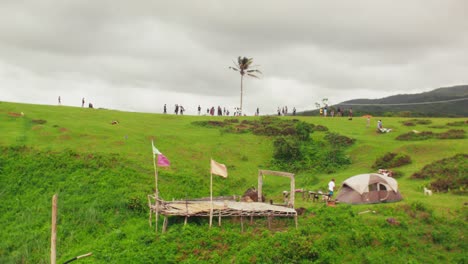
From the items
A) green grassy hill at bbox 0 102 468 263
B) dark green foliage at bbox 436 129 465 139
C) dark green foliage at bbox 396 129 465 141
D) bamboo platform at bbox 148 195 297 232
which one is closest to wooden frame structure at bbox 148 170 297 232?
bamboo platform at bbox 148 195 297 232

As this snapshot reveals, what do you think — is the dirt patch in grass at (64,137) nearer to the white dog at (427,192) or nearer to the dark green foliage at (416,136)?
the white dog at (427,192)

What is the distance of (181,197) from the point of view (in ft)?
115

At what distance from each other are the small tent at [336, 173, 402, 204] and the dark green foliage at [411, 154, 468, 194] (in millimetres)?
4837

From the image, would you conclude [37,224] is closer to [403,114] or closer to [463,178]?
[463,178]

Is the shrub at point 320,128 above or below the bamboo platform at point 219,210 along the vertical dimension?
above

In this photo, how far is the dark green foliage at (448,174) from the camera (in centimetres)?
3327

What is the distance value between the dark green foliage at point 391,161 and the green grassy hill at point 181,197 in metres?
1.11

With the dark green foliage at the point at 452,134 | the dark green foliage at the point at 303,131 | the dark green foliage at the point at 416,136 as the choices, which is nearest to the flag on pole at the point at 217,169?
the dark green foliage at the point at 303,131

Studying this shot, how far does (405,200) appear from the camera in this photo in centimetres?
3077

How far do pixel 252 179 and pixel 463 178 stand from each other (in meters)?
18.3

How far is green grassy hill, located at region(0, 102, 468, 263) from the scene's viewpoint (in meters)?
24.4

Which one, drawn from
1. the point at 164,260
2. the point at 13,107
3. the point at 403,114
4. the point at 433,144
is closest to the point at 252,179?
the point at 164,260

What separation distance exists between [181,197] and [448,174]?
22.9 m

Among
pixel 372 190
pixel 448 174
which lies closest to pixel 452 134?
pixel 448 174
